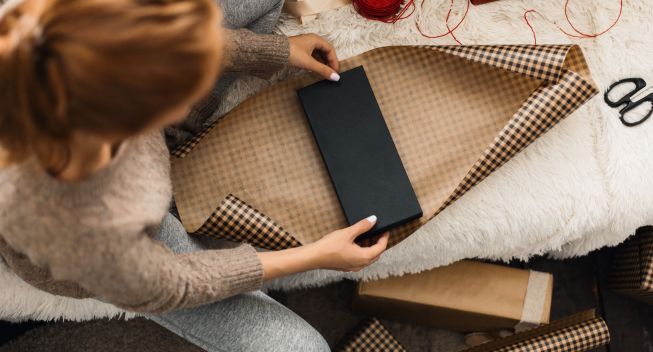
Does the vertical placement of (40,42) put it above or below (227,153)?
above

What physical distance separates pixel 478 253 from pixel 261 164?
0.37 meters

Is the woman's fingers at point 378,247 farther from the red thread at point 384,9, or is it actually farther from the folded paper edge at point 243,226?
the red thread at point 384,9

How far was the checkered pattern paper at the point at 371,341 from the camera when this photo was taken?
3.19ft

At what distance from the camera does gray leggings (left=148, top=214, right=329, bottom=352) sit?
813 mm

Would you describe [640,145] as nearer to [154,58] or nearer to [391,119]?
[391,119]

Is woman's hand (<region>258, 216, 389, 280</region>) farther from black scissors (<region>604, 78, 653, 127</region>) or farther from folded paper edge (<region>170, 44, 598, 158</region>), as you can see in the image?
black scissors (<region>604, 78, 653, 127</region>)

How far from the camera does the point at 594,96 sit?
2.82ft

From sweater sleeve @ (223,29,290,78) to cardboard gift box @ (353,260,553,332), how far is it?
1.34 feet

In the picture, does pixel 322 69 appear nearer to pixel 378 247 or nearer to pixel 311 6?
pixel 311 6

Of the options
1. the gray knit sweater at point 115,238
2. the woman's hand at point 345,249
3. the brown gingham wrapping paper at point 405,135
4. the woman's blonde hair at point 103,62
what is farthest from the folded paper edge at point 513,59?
the woman's blonde hair at point 103,62

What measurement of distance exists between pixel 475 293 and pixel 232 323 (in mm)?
420

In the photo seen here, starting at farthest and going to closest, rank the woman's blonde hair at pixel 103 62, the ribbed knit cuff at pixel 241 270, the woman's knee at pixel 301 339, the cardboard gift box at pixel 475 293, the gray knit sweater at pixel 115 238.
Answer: the cardboard gift box at pixel 475 293
the woman's knee at pixel 301 339
the ribbed knit cuff at pixel 241 270
the gray knit sweater at pixel 115 238
the woman's blonde hair at pixel 103 62

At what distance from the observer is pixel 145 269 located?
2.06 feet

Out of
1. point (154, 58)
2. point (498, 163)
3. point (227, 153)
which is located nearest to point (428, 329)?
point (498, 163)
